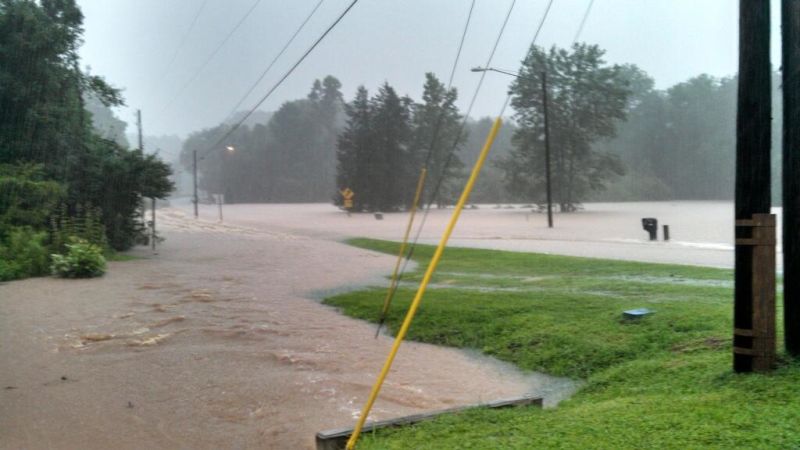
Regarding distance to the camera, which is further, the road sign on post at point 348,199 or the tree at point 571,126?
the road sign on post at point 348,199

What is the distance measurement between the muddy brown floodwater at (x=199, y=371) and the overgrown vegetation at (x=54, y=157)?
13.5 ft

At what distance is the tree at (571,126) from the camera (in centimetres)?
5666

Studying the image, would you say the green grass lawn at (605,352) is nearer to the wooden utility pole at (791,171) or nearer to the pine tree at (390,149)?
the wooden utility pole at (791,171)

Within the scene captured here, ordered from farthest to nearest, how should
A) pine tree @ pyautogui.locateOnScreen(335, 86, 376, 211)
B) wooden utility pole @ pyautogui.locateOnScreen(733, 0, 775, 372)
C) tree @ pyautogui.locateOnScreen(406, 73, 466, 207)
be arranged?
pine tree @ pyautogui.locateOnScreen(335, 86, 376, 211), tree @ pyautogui.locateOnScreen(406, 73, 466, 207), wooden utility pole @ pyautogui.locateOnScreen(733, 0, 775, 372)

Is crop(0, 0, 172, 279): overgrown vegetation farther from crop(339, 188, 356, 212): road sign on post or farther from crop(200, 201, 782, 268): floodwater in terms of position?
crop(339, 188, 356, 212): road sign on post

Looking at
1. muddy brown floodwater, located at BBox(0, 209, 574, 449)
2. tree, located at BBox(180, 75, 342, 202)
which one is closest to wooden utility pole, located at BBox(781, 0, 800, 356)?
muddy brown floodwater, located at BBox(0, 209, 574, 449)

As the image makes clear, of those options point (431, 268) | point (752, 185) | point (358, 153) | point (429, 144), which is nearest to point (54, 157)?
point (431, 268)

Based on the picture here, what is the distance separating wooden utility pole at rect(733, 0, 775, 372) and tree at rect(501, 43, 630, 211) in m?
46.4

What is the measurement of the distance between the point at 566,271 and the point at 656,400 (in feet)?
37.4

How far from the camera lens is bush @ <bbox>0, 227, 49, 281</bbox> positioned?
56.3ft

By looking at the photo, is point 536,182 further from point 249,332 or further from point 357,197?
point 249,332

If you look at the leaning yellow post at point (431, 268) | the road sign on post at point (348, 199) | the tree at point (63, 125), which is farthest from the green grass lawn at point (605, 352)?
the road sign on post at point (348, 199)

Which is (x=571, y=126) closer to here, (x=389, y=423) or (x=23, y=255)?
(x=23, y=255)

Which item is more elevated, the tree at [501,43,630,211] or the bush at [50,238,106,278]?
the tree at [501,43,630,211]
